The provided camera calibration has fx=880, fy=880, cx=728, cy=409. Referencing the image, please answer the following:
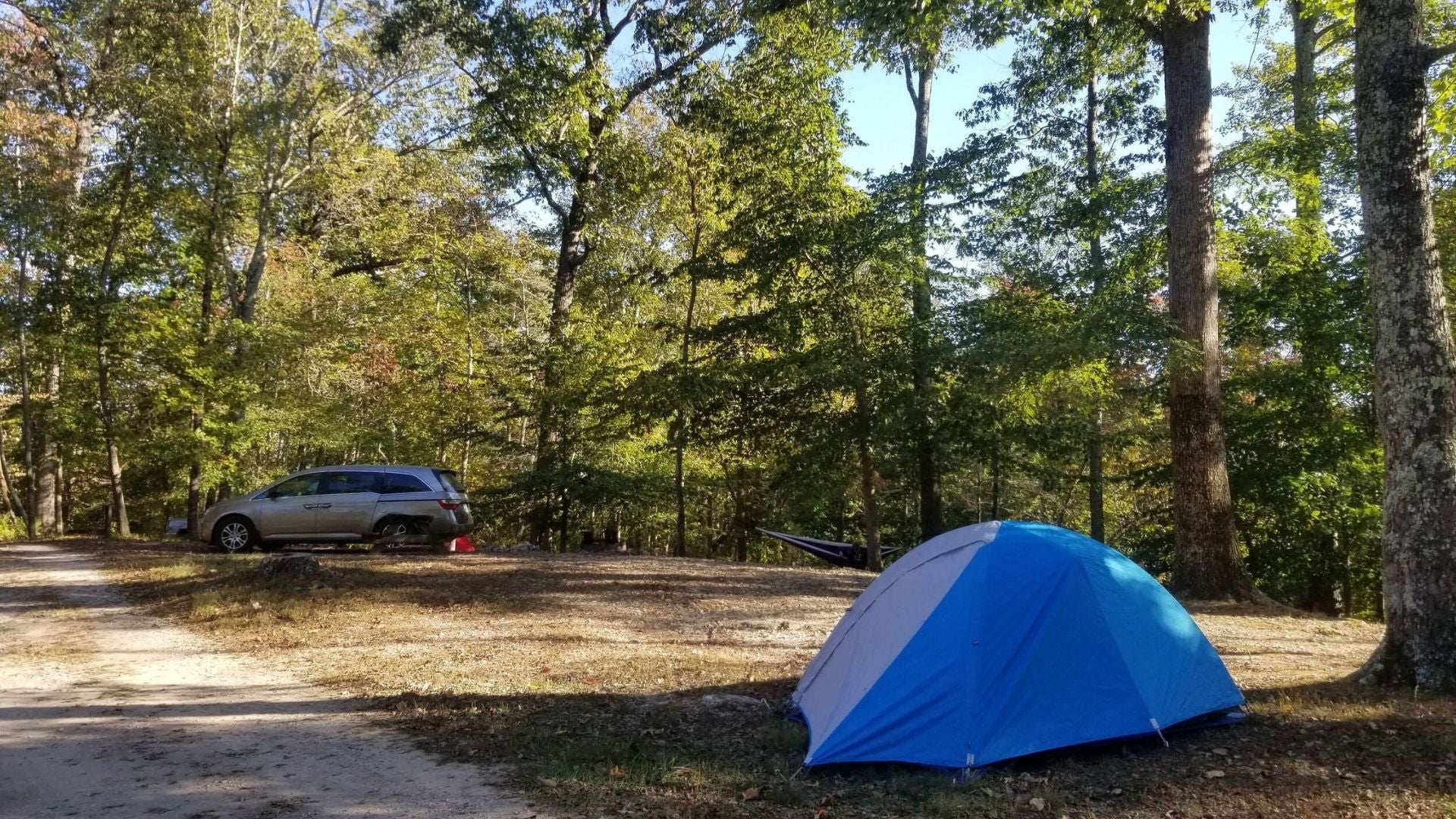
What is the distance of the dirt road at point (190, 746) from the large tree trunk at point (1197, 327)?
8.58 meters

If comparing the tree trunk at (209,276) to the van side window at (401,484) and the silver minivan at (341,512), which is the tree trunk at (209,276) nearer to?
the silver minivan at (341,512)

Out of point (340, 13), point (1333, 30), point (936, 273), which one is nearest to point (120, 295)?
point (340, 13)

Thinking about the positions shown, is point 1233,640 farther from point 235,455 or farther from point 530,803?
point 235,455

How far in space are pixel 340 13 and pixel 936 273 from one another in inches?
600

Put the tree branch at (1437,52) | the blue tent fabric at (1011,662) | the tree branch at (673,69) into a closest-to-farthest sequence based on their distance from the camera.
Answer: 1. the blue tent fabric at (1011,662)
2. the tree branch at (1437,52)
3. the tree branch at (673,69)

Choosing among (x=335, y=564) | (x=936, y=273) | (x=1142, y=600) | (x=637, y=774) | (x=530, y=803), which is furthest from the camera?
(x=936, y=273)

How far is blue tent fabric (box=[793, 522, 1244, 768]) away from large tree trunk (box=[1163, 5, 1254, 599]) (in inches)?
202

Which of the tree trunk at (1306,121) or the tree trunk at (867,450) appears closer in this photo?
the tree trunk at (1306,121)

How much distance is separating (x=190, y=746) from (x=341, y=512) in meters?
9.16

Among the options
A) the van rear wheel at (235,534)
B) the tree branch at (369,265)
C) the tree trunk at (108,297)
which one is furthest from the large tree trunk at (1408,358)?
the tree branch at (369,265)

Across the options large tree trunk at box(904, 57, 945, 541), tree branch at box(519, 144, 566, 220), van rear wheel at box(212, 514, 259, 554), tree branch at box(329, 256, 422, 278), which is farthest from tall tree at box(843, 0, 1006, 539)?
tree branch at box(329, 256, 422, 278)

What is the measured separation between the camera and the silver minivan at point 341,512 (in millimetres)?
13914

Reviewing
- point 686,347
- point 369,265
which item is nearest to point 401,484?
point 686,347

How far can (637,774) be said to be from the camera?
4.70 metres
